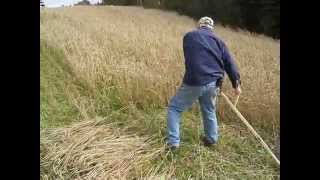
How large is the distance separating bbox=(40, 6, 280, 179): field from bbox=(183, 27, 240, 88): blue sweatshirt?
0.28 feet

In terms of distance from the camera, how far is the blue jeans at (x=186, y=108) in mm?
4035

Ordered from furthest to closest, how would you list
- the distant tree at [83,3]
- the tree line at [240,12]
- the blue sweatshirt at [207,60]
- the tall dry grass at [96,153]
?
the distant tree at [83,3] < the tree line at [240,12] < the blue sweatshirt at [207,60] < the tall dry grass at [96,153]

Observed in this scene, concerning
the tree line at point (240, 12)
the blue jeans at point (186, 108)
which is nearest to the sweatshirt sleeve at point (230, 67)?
the blue jeans at point (186, 108)

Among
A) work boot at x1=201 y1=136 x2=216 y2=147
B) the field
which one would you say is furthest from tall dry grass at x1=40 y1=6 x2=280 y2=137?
work boot at x1=201 y1=136 x2=216 y2=147

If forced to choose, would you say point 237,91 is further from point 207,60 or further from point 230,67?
point 207,60

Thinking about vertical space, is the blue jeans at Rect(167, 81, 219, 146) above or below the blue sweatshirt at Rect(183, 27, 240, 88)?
below

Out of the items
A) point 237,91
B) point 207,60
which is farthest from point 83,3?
point 237,91

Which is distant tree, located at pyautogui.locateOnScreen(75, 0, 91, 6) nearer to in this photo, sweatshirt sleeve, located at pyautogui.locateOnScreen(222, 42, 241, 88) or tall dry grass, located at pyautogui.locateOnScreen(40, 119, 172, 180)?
tall dry grass, located at pyautogui.locateOnScreen(40, 119, 172, 180)

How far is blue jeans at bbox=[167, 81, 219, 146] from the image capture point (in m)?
4.04

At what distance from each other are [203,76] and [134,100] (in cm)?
58

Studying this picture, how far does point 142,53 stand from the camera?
4.28 m

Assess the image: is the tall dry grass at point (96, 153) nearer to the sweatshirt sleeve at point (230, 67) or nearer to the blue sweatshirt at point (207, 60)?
the blue sweatshirt at point (207, 60)

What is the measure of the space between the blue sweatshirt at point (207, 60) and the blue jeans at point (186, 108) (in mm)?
87
